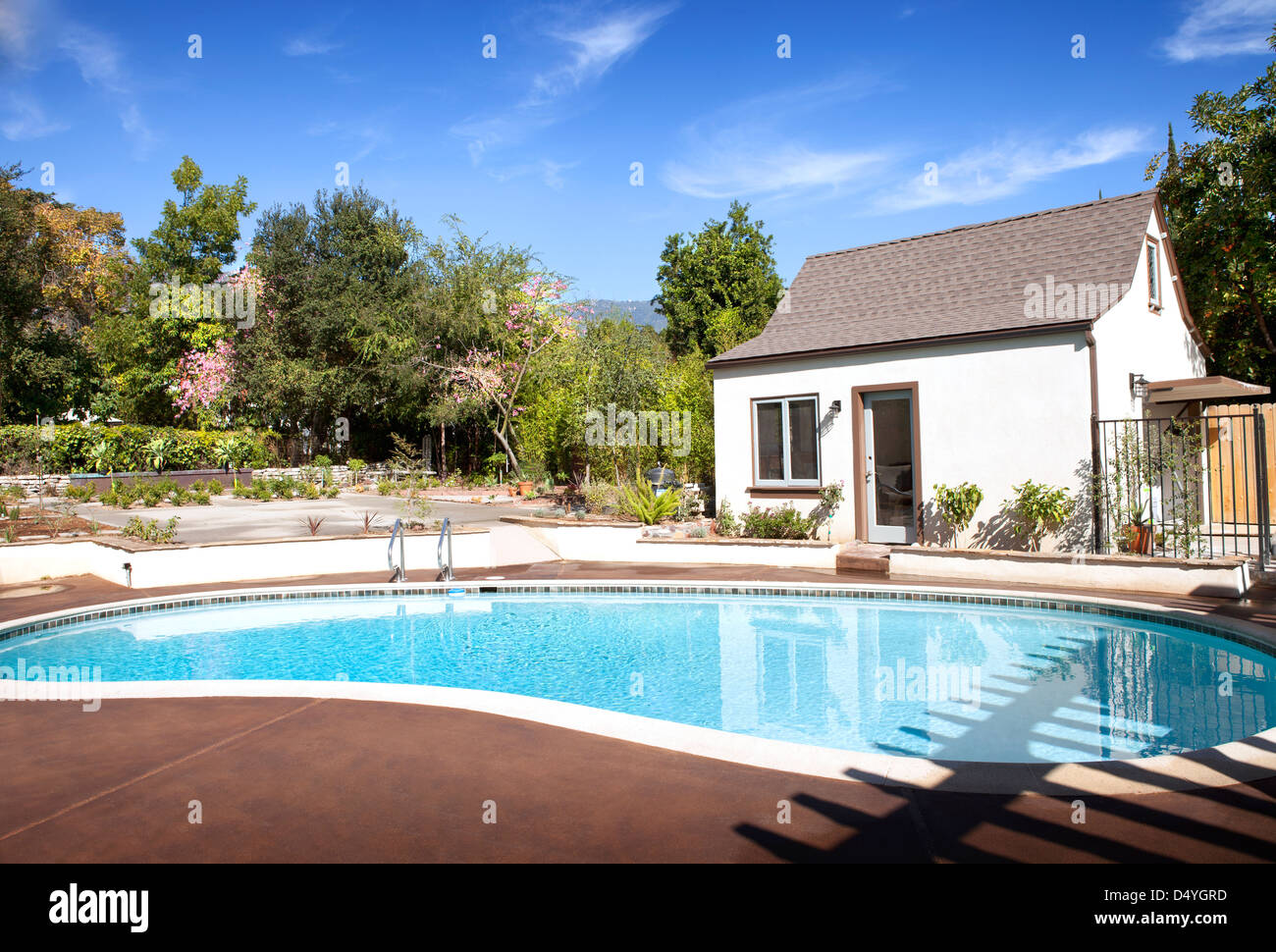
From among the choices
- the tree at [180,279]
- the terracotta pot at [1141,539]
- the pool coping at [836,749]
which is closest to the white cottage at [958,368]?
the terracotta pot at [1141,539]

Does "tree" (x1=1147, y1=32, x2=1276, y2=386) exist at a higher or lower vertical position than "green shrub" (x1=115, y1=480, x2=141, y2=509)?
higher

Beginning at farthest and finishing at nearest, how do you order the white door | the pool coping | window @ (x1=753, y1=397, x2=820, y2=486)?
1. window @ (x1=753, y1=397, x2=820, y2=486)
2. the white door
3. the pool coping

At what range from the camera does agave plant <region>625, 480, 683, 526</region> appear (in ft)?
43.7

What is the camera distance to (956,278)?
40.8 feet

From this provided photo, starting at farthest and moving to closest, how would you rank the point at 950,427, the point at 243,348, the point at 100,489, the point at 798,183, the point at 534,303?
the point at 243,348 < the point at 534,303 < the point at 100,489 < the point at 798,183 < the point at 950,427

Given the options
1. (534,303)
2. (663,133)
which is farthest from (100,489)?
(663,133)

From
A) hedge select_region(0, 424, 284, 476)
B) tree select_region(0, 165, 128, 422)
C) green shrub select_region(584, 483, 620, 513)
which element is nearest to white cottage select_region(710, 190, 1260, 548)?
green shrub select_region(584, 483, 620, 513)

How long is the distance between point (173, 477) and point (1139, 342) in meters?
24.7

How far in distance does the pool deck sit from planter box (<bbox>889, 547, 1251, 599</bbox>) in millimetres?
5431

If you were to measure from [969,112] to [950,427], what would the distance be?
742cm

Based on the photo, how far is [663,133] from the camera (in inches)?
706

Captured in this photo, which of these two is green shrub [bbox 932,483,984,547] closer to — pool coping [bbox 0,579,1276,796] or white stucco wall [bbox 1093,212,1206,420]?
white stucco wall [bbox 1093,212,1206,420]

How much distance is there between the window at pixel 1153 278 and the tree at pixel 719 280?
2269cm

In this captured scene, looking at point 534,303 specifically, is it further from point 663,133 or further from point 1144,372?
point 1144,372
